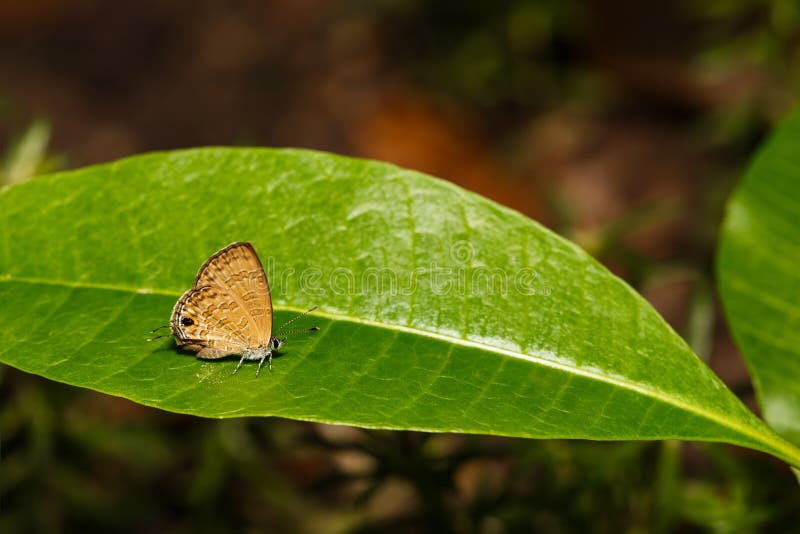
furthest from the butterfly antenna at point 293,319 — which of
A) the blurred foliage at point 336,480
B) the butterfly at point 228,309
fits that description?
the blurred foliage at point 336,480

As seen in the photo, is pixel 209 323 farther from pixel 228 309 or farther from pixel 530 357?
pixel 530 357

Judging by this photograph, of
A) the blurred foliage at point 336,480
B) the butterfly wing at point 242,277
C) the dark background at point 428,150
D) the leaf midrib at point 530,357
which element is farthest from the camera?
the dark background at point 428,150

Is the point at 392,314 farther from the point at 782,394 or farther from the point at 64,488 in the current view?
the point at 64,488

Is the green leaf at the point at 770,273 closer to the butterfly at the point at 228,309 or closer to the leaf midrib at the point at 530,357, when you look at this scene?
the leaf midrib at the point at 530,357

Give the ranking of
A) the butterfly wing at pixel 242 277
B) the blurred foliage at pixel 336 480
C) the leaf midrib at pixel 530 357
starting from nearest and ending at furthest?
the leaf midrib at pixel 530 357, the butterfly wing at pixel 242 277, the blurred foliage at pixel 336 480

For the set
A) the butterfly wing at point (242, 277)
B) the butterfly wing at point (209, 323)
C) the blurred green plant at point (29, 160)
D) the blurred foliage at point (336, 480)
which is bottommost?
the blurred foliage at point (336, 480)

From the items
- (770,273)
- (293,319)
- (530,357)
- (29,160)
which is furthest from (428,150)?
(530,357)

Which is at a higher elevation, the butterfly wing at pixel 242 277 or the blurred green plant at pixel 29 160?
the blurred green plant at pixel 29 160

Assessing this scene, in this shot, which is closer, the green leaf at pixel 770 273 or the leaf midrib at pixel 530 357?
the leaf midrib at pixel 530 357
